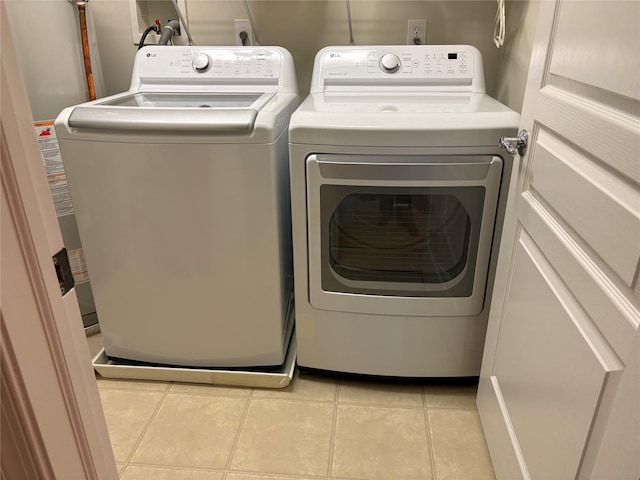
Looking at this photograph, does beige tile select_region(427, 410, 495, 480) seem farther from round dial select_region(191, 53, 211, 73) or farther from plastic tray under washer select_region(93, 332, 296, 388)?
round dial select_region(191, 53, 211, 73)

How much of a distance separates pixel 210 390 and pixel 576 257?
4.19 feet

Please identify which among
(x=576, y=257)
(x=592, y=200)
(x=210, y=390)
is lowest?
(x=210, y=390)

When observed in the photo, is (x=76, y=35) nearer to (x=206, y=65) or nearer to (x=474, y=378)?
(x=206, y=65)

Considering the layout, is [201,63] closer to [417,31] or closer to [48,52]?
[48,52]

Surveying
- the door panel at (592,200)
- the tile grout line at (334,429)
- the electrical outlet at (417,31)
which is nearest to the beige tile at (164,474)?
the tile grout line at (334,429)

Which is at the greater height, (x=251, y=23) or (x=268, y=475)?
(x=251, y=23)

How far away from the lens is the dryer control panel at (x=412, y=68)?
1.71m

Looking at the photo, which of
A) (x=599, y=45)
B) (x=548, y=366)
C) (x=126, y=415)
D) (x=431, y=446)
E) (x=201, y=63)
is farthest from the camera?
(x=201, y=63)

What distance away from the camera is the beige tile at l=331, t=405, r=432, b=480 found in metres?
1.37

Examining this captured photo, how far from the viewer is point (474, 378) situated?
1.67 meters

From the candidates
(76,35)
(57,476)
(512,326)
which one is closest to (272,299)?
(512,326)

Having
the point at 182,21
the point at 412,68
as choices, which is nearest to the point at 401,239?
the point at 412,68

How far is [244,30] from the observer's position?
198cm

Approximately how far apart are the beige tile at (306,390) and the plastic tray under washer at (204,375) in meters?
0.02
